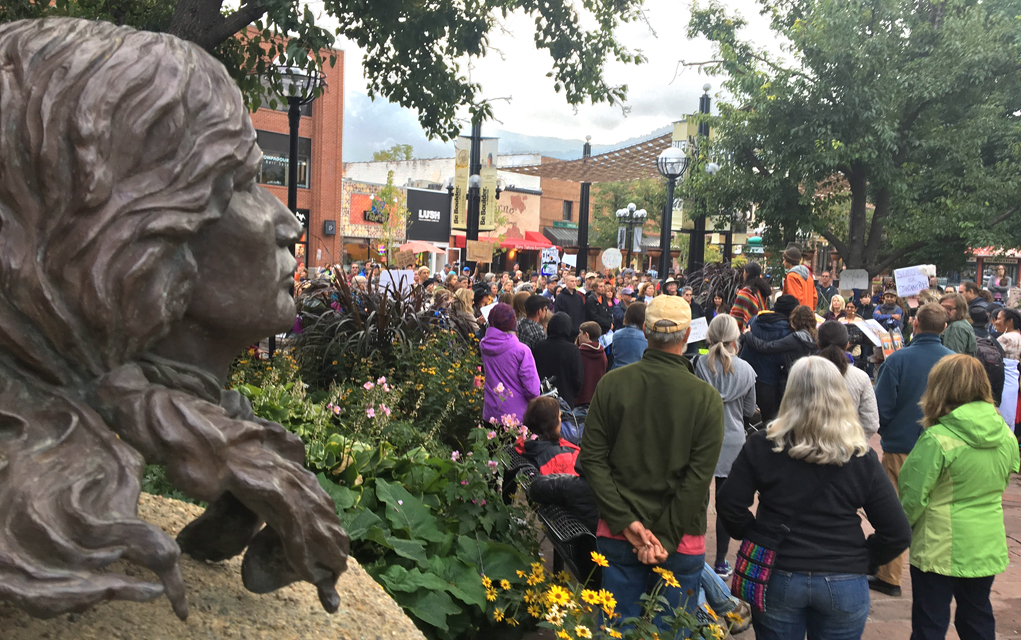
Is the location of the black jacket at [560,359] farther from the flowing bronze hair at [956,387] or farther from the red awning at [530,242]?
the red awning at [530,242]

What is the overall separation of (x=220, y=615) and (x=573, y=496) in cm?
243

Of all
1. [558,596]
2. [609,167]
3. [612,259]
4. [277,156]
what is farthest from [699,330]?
[609,167]

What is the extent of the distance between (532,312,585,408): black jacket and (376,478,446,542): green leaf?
9.93 ft

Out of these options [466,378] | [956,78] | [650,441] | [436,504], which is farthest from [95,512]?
[956,78]

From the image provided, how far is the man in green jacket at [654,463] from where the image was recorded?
3.68 m

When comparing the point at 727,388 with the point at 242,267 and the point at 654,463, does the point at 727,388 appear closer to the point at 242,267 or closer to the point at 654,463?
the point at 654,463

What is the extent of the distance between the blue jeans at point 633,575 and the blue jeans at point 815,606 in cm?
37

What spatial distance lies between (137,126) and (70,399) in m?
0.54

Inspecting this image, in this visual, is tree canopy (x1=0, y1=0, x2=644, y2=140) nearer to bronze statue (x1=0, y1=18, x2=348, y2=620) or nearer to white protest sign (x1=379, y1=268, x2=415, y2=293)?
white protest sign (x1=379, y1=268, x2=415, y2=293)

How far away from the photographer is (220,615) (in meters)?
2.17

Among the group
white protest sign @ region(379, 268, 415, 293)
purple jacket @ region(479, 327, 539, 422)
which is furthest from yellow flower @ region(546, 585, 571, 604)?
white protest sign @ region(379, 268, 415, 293)

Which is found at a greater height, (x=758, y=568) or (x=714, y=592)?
(x=758, y=568)

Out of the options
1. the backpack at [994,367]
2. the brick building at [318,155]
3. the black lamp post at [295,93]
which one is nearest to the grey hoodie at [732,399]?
the backpack at [994,367]

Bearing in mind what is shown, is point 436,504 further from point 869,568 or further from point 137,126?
point 137,126
